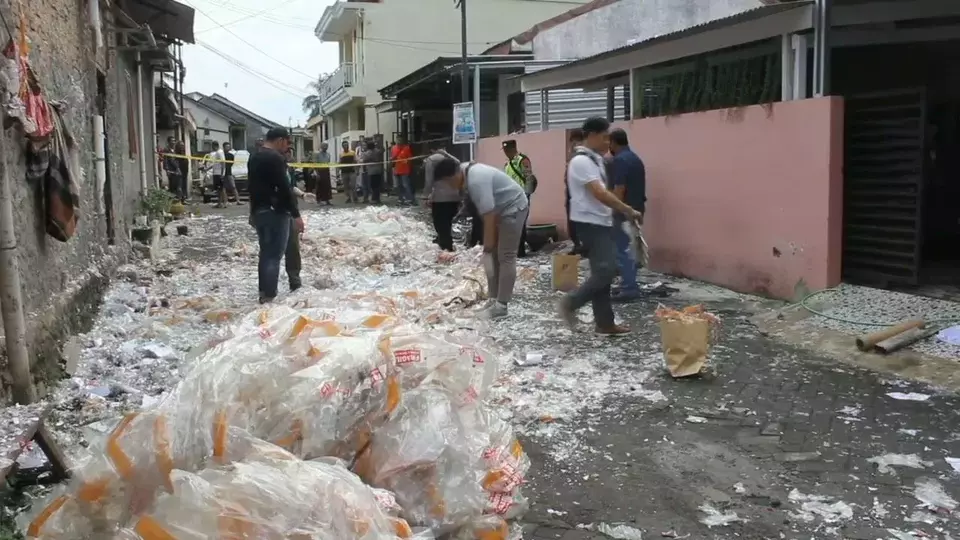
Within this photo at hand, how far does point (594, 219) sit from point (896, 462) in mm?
2929

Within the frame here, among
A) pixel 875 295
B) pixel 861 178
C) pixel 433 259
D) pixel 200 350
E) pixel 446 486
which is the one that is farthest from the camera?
pixel 433 259

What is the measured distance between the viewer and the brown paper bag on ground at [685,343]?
5.53 metres

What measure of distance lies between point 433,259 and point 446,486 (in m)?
7.85

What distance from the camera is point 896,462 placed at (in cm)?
416

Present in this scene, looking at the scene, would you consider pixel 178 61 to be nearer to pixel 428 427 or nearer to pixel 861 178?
pixel 861 178

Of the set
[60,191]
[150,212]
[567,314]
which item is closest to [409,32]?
[150,212]

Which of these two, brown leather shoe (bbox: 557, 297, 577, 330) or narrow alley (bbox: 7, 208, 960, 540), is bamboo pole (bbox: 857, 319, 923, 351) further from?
brown leather shoe (bbox: 557, 297, 577, 330)

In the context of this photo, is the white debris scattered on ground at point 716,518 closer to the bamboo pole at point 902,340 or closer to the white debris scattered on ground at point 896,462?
→ the white debris scattered on ground at point 896,462

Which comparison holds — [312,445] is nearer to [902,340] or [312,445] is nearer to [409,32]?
[902,340]

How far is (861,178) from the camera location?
7.80m

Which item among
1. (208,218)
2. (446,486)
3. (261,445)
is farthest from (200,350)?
(208,218)

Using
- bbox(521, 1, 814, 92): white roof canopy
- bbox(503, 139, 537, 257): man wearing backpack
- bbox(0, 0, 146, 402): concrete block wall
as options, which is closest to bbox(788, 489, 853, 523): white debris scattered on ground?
bbox(0, 0, 146, 402): concrete block wall

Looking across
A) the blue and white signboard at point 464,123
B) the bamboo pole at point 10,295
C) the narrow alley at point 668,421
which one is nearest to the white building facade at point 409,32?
the blue and white signboard at point 464,123

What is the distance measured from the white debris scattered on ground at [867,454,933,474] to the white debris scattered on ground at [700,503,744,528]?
948mm
